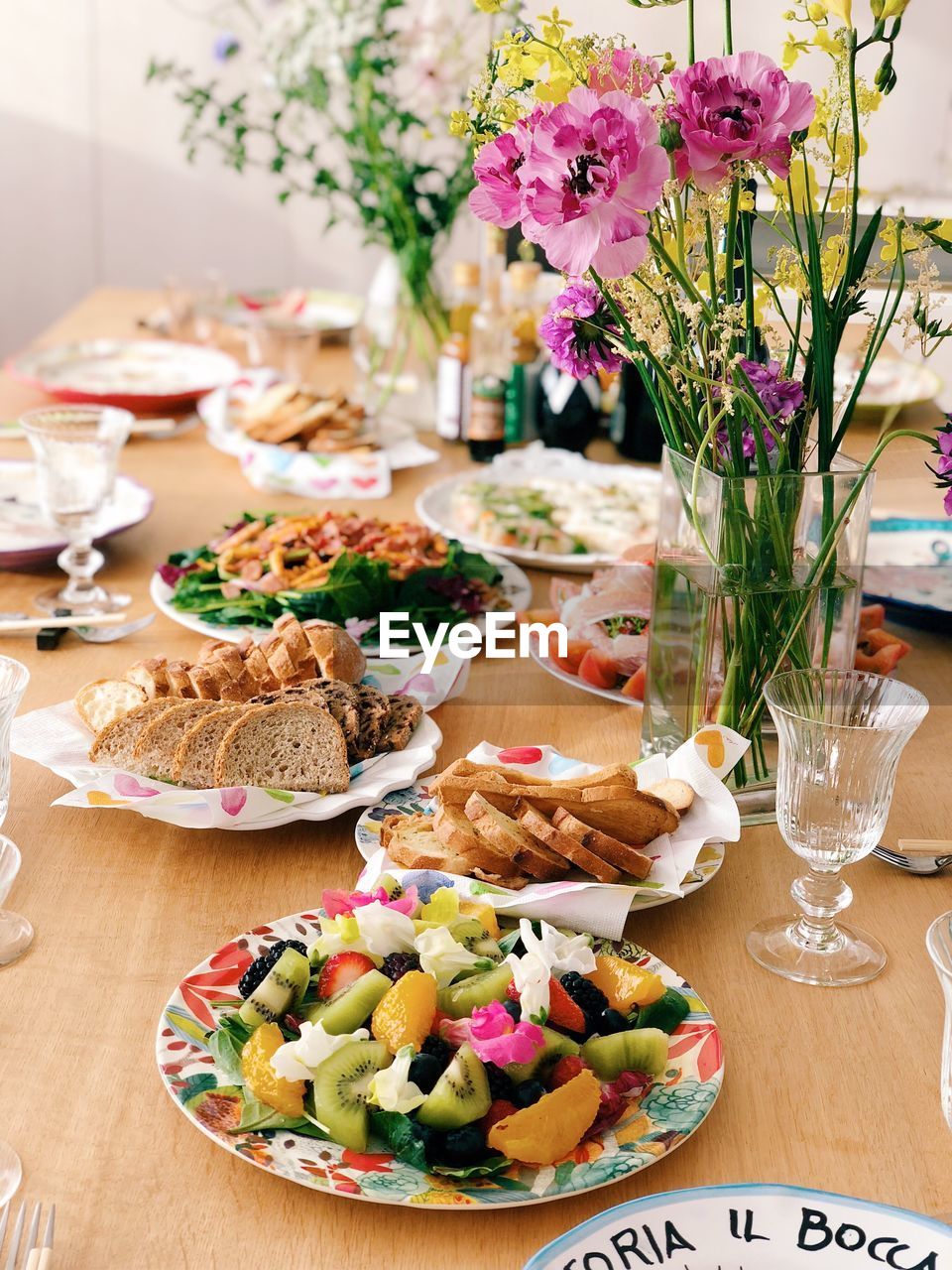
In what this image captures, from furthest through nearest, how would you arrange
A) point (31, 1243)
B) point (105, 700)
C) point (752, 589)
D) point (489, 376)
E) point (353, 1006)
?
point (489, 376)
point (105, 700)
point (752, 589)
point (353, 1006)
point (31, 1243)

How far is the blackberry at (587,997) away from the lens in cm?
97

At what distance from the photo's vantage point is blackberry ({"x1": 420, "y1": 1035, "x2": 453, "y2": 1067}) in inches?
35.5

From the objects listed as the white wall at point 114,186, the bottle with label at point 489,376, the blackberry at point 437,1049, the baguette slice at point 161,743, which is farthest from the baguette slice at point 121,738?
the white wall at point 114,186

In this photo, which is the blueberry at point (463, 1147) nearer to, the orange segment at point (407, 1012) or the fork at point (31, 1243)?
the orange segment at point (407, 1012)

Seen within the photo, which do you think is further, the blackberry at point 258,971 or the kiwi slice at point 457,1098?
the blackberry at point 258,971


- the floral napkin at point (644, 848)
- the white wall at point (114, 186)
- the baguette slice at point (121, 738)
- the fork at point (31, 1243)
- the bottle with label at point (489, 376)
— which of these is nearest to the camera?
the fork at point (31, 1243)

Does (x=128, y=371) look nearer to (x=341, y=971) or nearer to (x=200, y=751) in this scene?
(x=200, y=751)

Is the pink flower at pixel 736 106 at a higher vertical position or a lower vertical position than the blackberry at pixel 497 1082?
higher

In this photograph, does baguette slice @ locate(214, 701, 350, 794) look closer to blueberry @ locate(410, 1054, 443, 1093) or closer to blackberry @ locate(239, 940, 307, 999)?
blackberry @ locate(239, 940, 307, 999)

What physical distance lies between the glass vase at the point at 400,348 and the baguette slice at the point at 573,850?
69.9 inches

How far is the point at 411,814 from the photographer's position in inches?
51.2

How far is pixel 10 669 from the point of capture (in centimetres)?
122

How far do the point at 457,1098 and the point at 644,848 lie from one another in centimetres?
40

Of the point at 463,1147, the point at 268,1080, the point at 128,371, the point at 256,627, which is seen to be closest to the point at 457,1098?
the point at 463,1147
